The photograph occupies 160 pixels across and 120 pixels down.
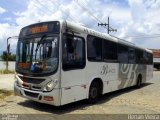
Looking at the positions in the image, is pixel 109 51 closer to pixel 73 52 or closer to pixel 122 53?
pixel 122 53

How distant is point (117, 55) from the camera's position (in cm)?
1383

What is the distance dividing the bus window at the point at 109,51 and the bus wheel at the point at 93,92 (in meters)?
1.42

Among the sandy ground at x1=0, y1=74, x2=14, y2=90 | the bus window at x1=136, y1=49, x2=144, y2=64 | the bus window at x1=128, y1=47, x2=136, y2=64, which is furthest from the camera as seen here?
the bus window at x1=136, y1=49, x2=144, y2=64

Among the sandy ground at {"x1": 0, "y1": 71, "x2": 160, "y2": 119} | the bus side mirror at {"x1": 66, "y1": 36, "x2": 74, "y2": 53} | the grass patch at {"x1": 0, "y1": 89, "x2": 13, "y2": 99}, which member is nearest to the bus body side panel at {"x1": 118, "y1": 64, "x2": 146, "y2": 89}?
the sandy ground at {"x1": 0, "y1": 71, "x2": 160, "y2": 119}

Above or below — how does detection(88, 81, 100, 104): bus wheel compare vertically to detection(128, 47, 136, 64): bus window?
below

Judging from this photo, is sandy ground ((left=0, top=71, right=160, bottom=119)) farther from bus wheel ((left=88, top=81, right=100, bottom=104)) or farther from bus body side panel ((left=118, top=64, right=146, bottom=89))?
bus body side panel ((left=118, top=64, right=146, bottom=89))

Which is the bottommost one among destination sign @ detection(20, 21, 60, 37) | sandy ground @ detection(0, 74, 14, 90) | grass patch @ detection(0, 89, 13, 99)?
grass patch @ detection(0, 89, 13, 99)

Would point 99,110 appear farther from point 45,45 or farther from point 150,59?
point 150,59

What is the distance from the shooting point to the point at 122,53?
577 inches

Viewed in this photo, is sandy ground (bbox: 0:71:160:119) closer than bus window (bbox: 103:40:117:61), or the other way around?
sandy ground (bbox: 0:71:160:119)

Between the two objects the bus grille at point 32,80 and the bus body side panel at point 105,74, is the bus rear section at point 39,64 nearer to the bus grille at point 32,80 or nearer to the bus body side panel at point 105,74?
the bus grille at point 32,80

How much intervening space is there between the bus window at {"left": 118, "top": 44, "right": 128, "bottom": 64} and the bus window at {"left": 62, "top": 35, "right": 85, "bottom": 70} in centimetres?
414

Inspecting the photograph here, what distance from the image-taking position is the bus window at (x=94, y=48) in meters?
10.9

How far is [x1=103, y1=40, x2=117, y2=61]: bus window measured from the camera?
1234cm
